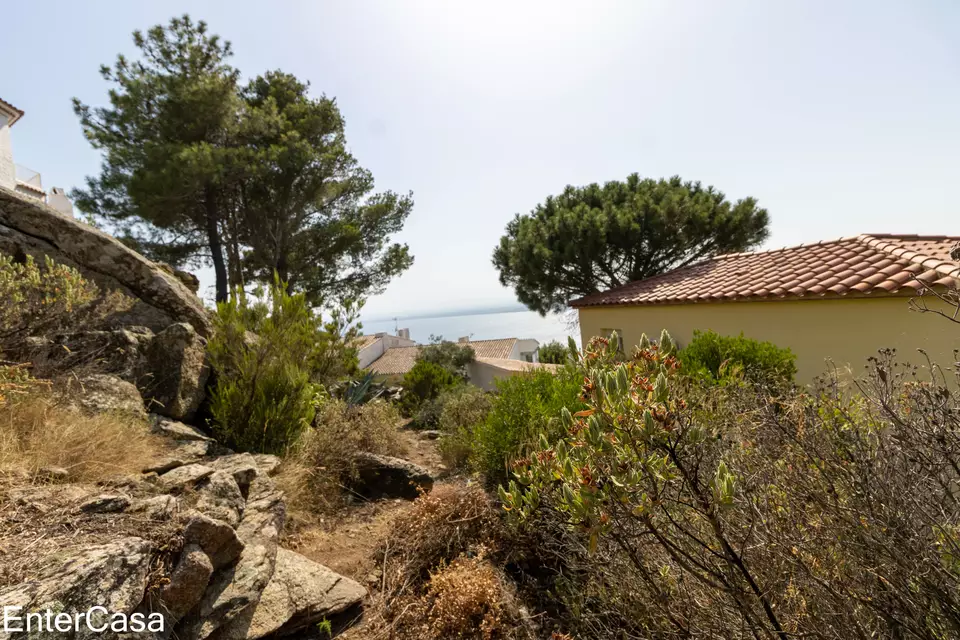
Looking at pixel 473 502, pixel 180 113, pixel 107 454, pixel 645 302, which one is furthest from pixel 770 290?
pixel 180 113

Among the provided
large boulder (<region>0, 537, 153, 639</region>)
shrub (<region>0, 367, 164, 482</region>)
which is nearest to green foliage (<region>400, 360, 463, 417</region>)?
shrub (<region>0, 367, 164, 482</region>)

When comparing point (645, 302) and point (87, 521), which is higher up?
point (645, 302)

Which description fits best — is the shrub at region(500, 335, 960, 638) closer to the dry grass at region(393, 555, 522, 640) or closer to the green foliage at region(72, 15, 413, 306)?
the dry grass at region(393, 555, 522, 640)

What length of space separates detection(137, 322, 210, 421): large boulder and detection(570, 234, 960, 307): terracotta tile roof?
759 centimetres

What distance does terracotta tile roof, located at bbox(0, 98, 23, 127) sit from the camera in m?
15.6

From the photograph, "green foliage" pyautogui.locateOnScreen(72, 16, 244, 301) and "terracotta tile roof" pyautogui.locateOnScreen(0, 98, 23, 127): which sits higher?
"terracotta tile roof" pyautogui.locateOnScreen(0, 98, 23, 127)

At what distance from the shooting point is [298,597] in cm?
271

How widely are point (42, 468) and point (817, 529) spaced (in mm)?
4072

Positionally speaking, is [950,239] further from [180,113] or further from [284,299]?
[180,113]

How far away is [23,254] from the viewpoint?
529 centimetres

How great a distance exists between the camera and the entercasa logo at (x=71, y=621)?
1.64 metres

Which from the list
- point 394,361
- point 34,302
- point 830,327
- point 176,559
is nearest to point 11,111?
point 34,302

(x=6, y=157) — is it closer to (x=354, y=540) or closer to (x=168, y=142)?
(x=168, y=142)

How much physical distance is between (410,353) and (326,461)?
25967 mm
